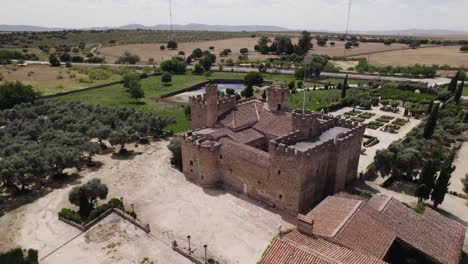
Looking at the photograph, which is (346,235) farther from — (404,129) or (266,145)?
(404,129)

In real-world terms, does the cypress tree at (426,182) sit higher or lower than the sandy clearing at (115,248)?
higher

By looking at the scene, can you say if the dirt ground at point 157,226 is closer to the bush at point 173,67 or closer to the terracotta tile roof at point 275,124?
the terracotta tile roof at point 275,124

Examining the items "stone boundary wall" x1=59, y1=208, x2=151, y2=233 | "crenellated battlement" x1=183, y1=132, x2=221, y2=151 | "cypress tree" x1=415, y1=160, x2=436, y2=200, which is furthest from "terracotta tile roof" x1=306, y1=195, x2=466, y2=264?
"stone boundary wall" x1=59, y1=208, x2=151, y2=233

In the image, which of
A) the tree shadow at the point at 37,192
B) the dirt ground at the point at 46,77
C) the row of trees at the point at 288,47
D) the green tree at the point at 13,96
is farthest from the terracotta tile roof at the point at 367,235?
the row of trees at the point at 288,47

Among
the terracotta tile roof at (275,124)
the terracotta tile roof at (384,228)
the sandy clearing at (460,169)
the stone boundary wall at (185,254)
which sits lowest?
the stone boundary wall at (185,254)

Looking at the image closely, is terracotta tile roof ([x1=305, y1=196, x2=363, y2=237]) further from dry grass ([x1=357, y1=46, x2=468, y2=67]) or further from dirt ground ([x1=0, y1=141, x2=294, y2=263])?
dry grass ([x1=357, y1=46, x2=468, y2=67])

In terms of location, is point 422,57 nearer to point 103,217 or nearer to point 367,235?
point 367,235

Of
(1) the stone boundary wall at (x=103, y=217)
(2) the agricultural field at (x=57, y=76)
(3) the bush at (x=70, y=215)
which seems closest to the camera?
(1) the stone boundary wall at (x=103, y=217)

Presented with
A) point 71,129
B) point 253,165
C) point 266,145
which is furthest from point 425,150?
point 71,129
